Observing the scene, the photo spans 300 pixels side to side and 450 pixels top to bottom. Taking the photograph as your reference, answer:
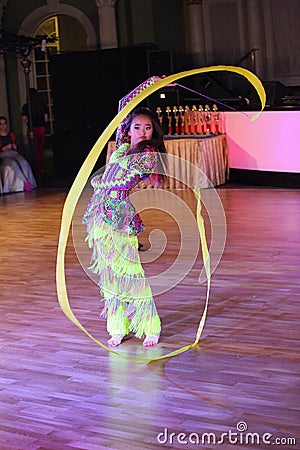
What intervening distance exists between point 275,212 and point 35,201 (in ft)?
12.3

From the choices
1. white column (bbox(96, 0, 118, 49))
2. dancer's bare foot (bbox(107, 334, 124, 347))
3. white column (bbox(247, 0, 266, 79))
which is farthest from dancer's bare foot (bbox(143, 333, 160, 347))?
white column (bbox(247, 0, 266, 79))

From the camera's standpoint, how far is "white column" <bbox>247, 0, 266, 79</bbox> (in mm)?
15094

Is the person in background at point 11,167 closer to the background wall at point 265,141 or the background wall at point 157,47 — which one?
the background wall at point 157,47

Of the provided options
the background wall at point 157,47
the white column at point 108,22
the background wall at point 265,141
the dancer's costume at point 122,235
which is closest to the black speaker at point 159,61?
the background wall at point 157,47

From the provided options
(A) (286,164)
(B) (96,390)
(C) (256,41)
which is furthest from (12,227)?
(C) (256,41)

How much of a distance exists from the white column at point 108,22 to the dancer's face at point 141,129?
1074 centimetres

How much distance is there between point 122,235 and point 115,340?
1.89 feet

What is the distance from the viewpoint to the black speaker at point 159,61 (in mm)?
12930

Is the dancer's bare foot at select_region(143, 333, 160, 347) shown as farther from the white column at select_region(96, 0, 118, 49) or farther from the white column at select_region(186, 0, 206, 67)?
the white column at select_region(186, 0, 206, 67)

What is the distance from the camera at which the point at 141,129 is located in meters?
4.07

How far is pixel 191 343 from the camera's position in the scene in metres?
4.27

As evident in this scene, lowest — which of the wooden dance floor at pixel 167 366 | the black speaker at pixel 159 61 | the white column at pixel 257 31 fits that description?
the wooden dance floor at pixel 167 366

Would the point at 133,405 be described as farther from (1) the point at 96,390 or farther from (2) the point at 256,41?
(2) the point at 256,41

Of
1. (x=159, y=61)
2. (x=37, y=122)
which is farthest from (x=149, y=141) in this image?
(x=37, y=122)
